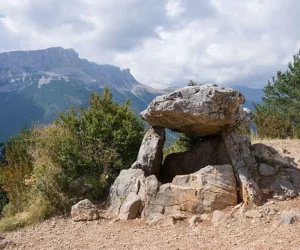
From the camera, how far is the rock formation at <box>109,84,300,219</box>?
762cm

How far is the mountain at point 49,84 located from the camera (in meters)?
107

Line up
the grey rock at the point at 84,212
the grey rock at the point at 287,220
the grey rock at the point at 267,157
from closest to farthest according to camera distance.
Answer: the grey rock at the point at 287,220 < the grey rock at the point at 84,212 < the grey rock at the point at 267,157

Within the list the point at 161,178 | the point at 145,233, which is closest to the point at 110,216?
the point at 145,233

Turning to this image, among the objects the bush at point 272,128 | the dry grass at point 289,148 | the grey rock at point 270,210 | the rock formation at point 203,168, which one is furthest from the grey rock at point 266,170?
the bush at point 272,128

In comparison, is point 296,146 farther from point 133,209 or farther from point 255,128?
point 133,209

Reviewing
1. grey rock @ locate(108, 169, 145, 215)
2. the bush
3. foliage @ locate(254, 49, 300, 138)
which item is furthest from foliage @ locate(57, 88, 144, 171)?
foliage @ locate(254, 49, 300, 138)

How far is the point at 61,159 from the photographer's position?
911 cm

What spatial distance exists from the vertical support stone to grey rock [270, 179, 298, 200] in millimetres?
484

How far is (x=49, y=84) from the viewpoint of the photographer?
136 meters

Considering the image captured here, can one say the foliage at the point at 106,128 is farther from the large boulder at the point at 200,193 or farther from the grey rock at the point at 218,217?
the grey rock at the point at 218,217

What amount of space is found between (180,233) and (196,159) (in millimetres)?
3348

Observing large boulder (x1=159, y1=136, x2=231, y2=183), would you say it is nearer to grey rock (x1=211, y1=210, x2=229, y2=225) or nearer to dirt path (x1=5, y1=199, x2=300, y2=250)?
grey rock (x1=211, y1=210, x2=229, y2=225)

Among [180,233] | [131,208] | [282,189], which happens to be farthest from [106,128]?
[282,189]

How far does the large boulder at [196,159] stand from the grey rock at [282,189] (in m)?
1.41
